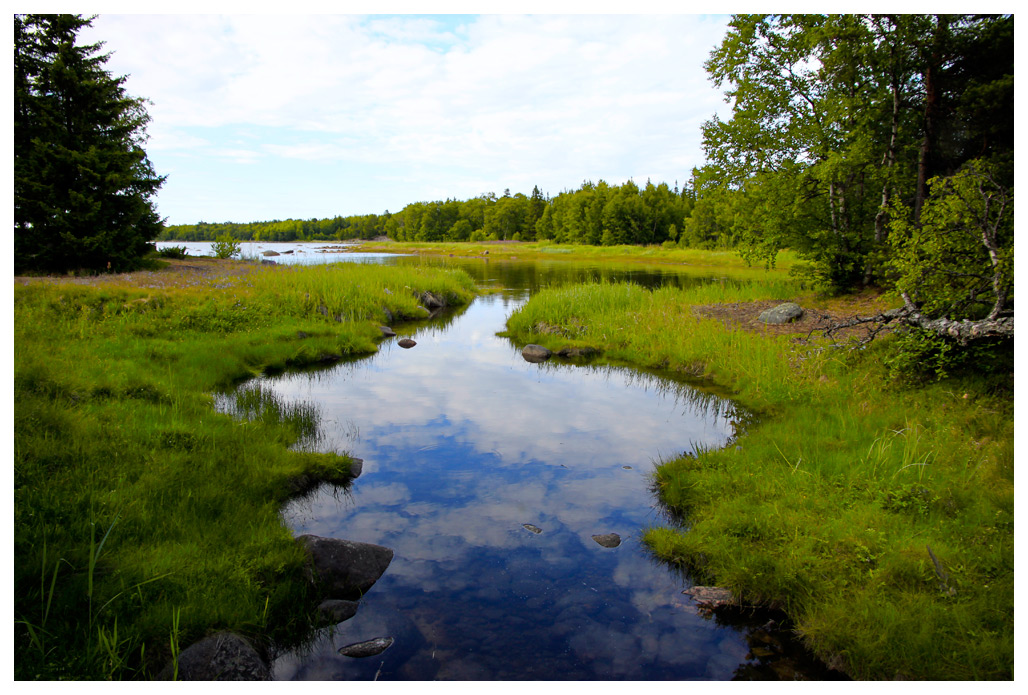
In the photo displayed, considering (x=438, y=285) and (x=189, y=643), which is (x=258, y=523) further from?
(x=438, y=285)

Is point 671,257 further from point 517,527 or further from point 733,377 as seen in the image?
point 517,527

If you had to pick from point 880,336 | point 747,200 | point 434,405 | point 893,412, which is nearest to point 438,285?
point 747,200

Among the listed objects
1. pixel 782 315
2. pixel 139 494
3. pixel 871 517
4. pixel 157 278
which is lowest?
pixel 871 517

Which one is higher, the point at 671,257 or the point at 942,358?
the point at 671,257

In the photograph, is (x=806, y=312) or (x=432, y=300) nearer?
(x=806, y=312)

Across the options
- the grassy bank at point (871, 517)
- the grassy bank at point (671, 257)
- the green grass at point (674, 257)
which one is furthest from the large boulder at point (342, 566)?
the grassy bank at point (671, 257)

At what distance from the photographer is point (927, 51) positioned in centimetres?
1295

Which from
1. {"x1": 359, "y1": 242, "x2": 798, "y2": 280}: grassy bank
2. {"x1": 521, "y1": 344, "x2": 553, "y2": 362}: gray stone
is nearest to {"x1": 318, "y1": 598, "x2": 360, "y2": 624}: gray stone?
{"x1": 521, "y1": 344, "x2": 553, "y2": 362}: gray stone

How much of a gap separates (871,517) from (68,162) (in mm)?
28270

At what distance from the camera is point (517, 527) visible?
694cm

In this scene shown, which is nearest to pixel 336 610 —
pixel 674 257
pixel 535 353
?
pixel 535 353

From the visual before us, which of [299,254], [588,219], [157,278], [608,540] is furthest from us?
[588,219]

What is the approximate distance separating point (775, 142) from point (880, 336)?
36.6 feet

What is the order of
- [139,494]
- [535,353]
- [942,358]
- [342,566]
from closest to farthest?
[342,566], [139,494], [942,358], [535,353]
